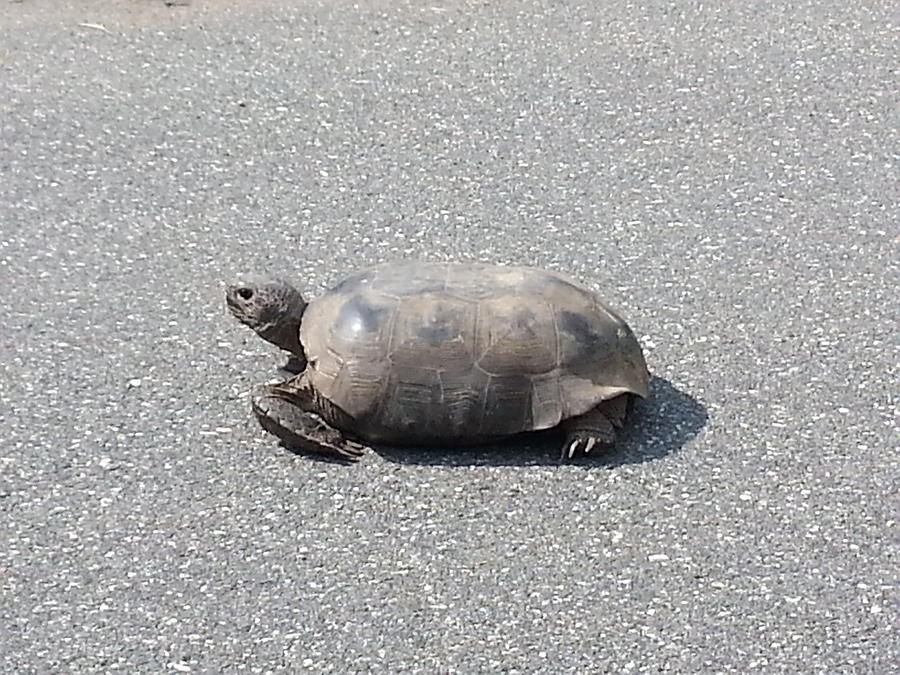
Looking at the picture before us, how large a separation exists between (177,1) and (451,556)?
15.5 feet

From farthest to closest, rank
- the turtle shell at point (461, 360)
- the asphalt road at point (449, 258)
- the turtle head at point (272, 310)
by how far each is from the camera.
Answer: the turtle head at point (272, 310) < the turtle shell at point (461, 360) < the asphalt road at point (449, 258)

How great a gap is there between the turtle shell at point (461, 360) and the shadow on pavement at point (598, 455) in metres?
0.06

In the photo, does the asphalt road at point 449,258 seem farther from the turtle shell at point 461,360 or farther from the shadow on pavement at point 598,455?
the turtle shell at point 461,360

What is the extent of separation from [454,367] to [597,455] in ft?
1.60

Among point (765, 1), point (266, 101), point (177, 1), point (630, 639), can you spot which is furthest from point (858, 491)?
point (177, 1)

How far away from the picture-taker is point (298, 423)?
13.2 feet

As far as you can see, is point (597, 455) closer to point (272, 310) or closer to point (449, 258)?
point (272, 310)

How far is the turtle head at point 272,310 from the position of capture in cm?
426

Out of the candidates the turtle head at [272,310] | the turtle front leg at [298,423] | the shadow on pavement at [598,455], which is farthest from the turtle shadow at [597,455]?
the turtle head at [272,310]

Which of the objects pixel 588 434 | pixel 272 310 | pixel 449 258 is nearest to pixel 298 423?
pixel 272 310

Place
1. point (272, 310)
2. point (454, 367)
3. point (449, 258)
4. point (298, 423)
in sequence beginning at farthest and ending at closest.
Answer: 1. point (449, 258)
2. point (272, 310)
3. point (298, 423)
4. point (454, 367)

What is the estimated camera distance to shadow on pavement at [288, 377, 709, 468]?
404 centimetres

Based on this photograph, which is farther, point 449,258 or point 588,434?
point 449,258

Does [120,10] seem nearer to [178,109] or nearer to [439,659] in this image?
[178,109]
